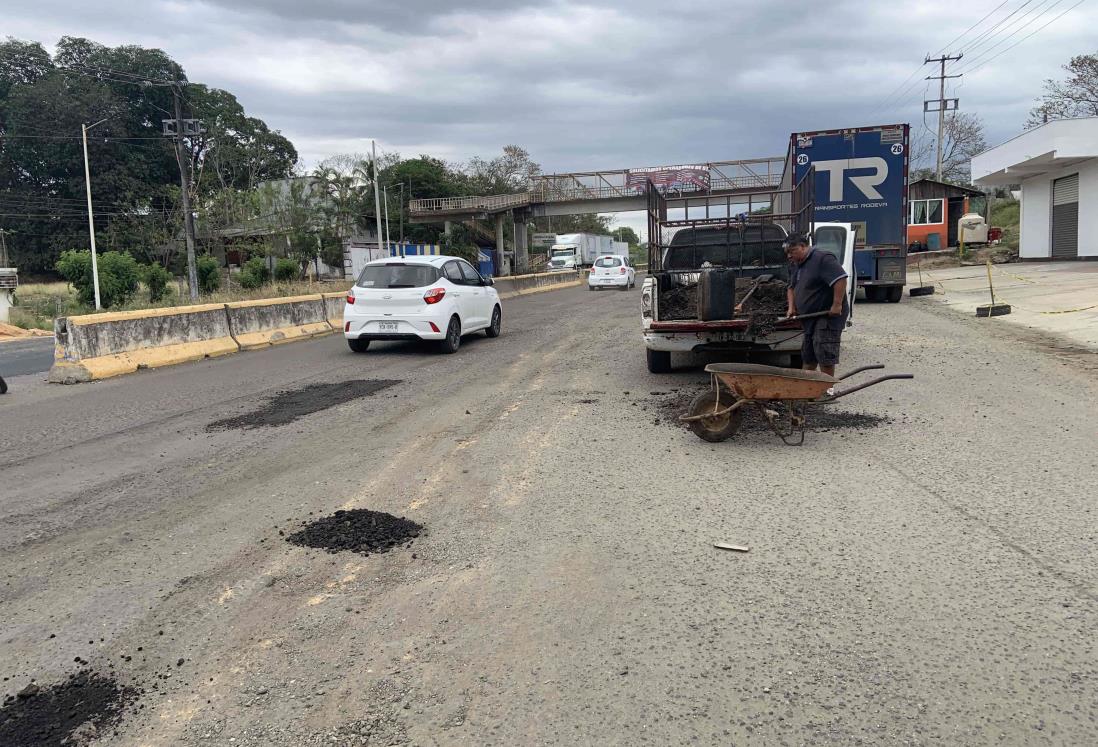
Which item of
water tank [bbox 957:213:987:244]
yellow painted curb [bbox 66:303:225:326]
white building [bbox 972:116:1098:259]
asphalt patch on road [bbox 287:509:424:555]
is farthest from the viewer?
water tank [bbox 957:213:987:244]

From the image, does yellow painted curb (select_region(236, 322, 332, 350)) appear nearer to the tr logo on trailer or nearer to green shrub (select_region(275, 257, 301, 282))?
the tr logo on trailer

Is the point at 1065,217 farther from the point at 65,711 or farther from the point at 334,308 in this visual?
the point at 65,711

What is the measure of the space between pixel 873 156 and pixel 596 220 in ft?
332

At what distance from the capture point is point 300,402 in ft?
29.2

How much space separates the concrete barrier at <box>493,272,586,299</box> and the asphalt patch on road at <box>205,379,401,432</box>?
17753mm

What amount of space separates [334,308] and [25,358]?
6245 mm

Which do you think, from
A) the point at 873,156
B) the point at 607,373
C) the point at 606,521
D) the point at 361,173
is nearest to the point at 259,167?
the point at 361,173

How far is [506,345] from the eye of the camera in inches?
551

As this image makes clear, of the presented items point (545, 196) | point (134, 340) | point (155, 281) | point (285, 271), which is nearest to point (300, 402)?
point (134, 340)

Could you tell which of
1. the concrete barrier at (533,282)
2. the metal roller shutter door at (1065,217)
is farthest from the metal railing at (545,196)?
the metal roller shutter door at (1065,217)

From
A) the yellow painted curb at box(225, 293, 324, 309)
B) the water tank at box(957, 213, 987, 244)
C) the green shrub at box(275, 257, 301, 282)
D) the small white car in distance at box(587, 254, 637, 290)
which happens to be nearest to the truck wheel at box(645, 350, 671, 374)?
the yellow painted curb at box(225, 293, 324, 309)

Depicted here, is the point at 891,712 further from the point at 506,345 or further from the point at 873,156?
the point at 873,156

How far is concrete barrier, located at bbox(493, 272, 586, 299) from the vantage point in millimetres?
33469

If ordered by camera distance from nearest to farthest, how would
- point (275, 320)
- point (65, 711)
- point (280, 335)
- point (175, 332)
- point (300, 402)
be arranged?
point (65, 711), point (300, 402), point (175, 332), point (280, 335), point (275, 320)
